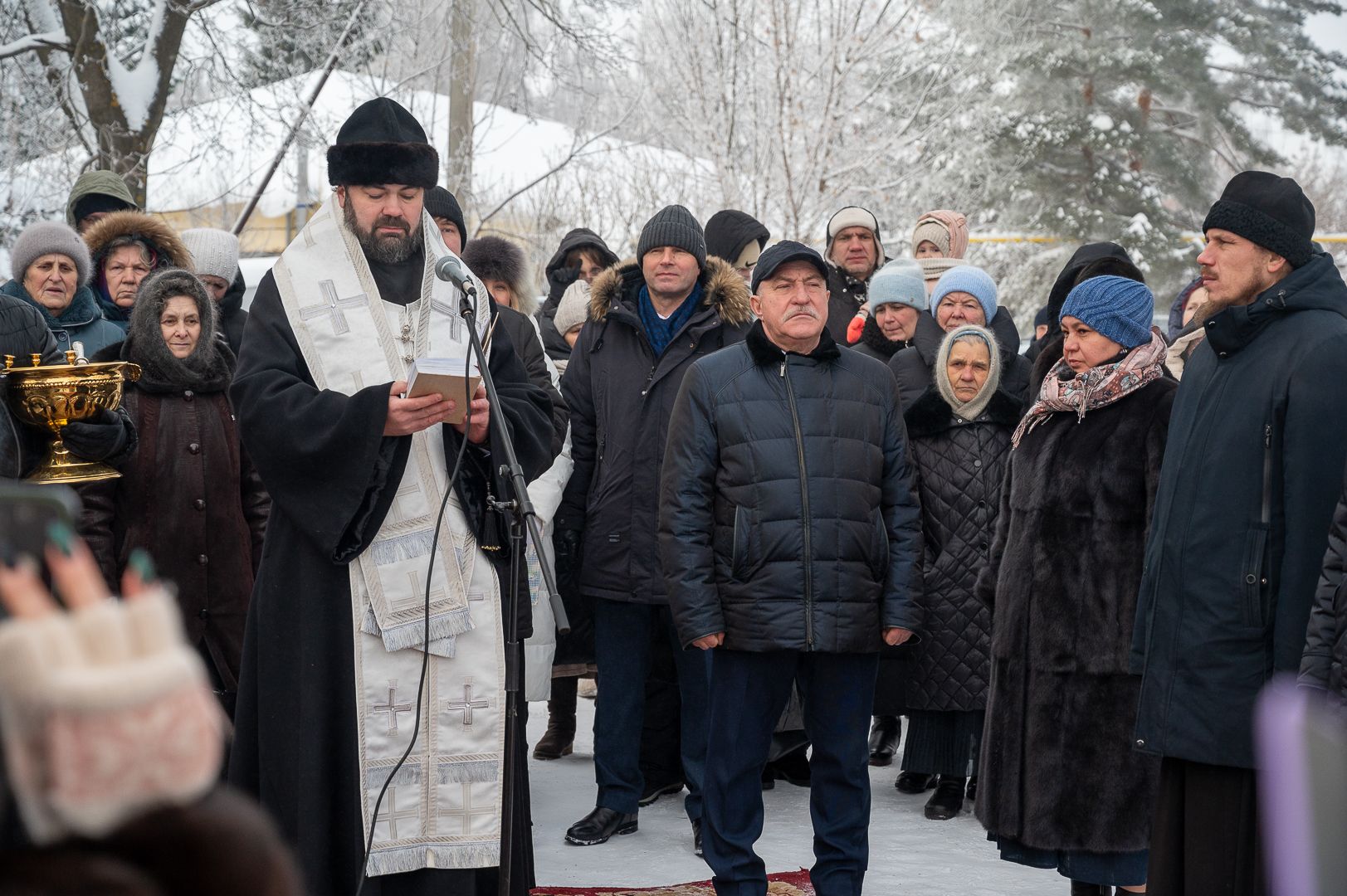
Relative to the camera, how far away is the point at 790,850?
568cm

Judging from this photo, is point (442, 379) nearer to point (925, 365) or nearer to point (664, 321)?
point (664, 321)

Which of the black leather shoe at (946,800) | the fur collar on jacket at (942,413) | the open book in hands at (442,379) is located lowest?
the black leather shoe at (946,800)

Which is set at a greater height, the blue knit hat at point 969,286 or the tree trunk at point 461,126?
the tree trunk at point 461,126

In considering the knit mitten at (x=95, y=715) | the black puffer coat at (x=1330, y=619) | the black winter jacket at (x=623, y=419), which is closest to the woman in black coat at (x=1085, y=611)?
the black puffer coat at (x=1330, y=619)

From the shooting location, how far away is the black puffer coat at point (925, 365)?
667 centimetres

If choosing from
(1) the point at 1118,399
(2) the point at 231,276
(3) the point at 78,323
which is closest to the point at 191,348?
(3) the point at 78,323

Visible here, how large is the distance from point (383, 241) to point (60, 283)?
205 cm

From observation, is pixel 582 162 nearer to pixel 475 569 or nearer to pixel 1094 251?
pixel 1094 251

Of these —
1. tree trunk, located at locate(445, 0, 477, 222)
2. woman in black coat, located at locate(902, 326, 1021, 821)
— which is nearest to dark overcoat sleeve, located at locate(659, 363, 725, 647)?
woman in black coat, located at locate(902, 326, 1021, 821)

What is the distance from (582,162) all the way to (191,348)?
525 inches

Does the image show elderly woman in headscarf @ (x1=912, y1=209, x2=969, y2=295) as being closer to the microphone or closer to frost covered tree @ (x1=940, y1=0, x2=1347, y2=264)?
the microphone

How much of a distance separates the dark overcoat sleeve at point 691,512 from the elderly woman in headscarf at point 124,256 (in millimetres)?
2341

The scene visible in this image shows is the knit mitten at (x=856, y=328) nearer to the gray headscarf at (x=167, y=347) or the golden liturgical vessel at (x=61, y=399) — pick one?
the gray headscarf at (x=167, y=347)

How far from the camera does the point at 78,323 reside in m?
5.71
